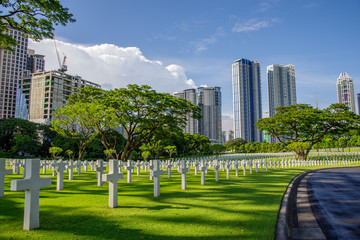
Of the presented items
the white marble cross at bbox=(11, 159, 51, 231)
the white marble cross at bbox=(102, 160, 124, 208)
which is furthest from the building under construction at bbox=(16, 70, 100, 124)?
the white marble cross at bbox=(11, 159, 51, 231)

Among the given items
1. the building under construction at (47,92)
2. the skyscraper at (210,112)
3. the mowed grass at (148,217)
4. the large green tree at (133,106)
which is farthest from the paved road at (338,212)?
the skyscraper at (210,112)

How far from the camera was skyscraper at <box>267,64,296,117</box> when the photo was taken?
521 feet

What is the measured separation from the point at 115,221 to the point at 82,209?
1460 millimetres

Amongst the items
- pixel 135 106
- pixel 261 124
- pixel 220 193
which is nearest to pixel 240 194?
pixel 220 193

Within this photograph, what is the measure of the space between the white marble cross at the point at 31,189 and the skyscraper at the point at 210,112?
14580 centimetres

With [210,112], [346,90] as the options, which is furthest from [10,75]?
[346,90]

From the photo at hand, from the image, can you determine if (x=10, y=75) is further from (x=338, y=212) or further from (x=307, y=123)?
(x=338, y=212)

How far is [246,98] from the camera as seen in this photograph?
532 ft

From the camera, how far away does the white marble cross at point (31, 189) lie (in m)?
4.41

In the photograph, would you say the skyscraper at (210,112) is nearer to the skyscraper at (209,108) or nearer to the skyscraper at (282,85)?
the skyscraper at (209,108)

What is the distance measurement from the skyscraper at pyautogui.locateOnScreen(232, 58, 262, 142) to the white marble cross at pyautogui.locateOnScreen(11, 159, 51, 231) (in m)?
162

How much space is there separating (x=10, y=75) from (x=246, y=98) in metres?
135

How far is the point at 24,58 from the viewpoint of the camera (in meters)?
127

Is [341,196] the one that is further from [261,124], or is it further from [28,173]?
[261,124]
